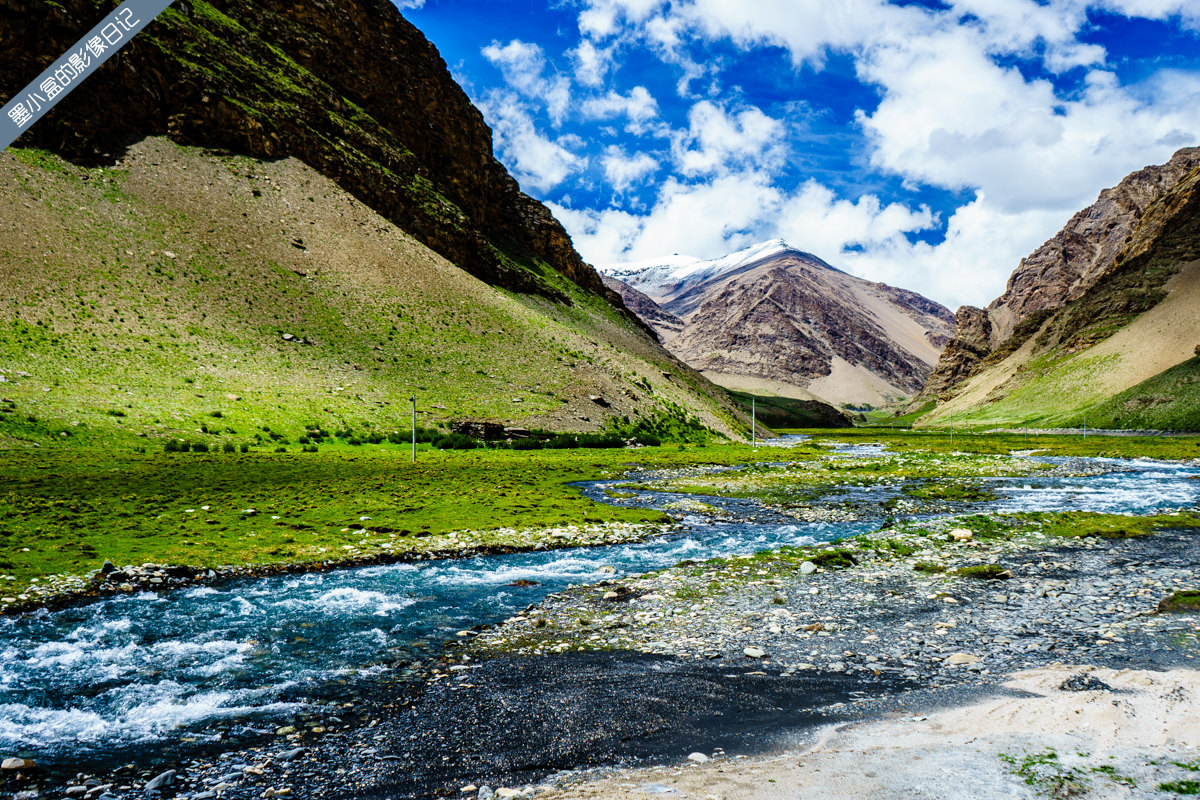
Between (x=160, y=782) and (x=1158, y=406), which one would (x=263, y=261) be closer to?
(x=160, y=782)

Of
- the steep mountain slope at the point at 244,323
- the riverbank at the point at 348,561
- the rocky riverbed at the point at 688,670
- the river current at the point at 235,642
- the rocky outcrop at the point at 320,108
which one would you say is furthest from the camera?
the rocky outcrop at the point at 320,108

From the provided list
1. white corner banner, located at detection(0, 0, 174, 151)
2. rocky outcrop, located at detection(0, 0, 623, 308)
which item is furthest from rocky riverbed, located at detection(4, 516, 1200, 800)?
rocky outcrop, located at detection(0, 0, 623, 308)

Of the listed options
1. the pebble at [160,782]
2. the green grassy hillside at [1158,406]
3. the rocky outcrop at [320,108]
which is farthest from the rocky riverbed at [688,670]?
the green grassy hillside at [1158,406]

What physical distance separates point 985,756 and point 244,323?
226 feet

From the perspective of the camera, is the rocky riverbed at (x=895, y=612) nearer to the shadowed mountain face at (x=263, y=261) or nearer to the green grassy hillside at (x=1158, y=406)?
the shadowed mountain face at (x=263, y=261)

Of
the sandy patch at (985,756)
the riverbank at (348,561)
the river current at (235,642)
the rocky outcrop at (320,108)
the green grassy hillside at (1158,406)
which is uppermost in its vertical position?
the rocky outcrop at (320,108)

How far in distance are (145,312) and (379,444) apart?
82.3ft

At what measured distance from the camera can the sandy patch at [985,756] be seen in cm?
726

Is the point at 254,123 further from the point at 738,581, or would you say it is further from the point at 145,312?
the point at 738,581

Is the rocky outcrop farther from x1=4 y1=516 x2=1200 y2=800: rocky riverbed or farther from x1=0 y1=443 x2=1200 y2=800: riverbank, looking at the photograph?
x1=4 y1=516 x2=1200 y2=800: rocky riverbed

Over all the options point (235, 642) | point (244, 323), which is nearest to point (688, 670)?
point (235, 642)

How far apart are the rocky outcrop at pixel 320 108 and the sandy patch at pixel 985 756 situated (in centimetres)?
9100

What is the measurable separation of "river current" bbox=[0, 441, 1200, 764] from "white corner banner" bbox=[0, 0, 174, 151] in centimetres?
1203

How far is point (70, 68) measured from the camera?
733 inches
